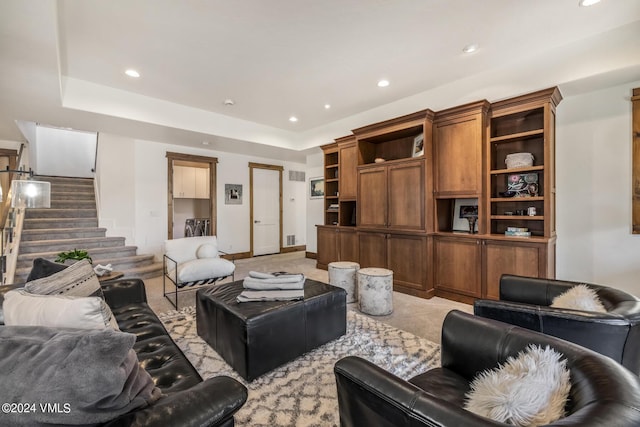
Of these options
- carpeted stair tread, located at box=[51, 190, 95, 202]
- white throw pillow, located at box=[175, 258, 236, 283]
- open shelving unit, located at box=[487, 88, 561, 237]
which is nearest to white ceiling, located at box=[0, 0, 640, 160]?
open shelving unit, located at box=[487, 88, 561, 237]

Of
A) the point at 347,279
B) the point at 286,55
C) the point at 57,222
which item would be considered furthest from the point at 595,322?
the point at 57,222

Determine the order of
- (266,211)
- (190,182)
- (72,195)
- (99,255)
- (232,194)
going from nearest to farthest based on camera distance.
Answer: (99,255) → (72,195) → (232,194) → (266,211) → (190,182)

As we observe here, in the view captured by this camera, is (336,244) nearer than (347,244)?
No

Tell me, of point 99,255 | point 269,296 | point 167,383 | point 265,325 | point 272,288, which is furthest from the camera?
point 99,255

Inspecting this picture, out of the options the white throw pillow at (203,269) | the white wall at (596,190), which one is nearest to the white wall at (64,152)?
the white throw pillow at (203,269)

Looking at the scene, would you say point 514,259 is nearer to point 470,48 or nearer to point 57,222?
point 470,48

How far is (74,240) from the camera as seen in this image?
466 centimetres

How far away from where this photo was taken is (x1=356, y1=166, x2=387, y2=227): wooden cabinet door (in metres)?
4.21

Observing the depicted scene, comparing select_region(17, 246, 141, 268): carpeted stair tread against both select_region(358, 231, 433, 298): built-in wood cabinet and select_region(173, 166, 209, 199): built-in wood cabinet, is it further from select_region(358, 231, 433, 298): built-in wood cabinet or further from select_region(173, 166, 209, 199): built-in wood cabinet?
select_region(358, 231, 433, 298): built-in wood cabinet

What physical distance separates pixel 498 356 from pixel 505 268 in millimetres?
2406

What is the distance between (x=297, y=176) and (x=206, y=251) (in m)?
4.21

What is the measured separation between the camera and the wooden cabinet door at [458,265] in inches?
136

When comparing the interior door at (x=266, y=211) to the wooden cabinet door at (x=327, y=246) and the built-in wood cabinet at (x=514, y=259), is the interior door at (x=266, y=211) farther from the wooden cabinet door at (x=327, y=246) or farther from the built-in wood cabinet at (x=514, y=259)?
the built-in wood cabinet at (x=514, y=259)

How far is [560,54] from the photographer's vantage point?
299cm
